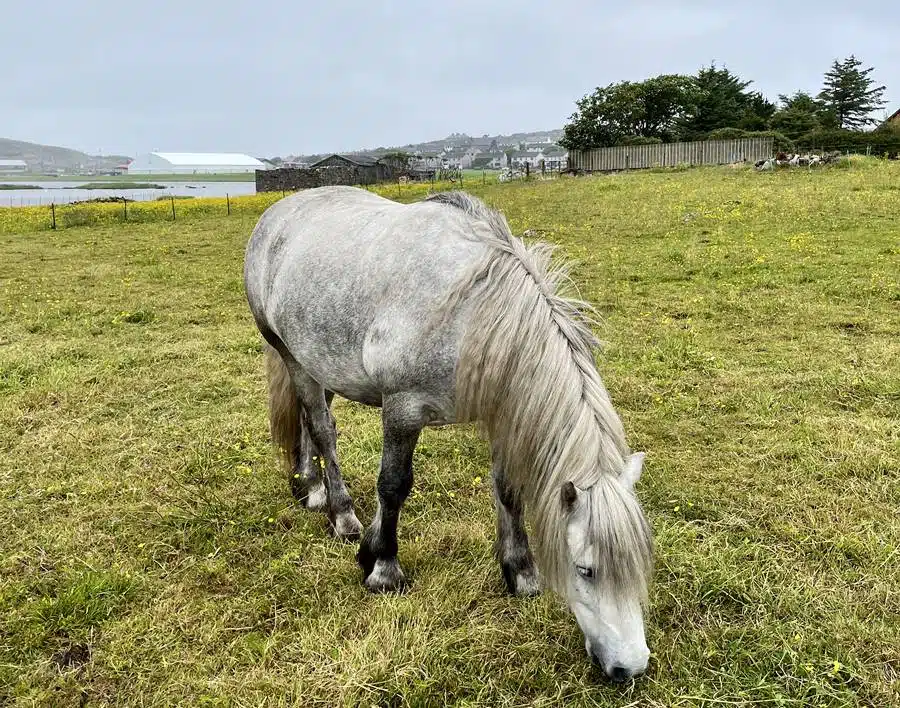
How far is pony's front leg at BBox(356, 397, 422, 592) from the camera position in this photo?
9.61 feet

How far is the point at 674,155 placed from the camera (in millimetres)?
31531

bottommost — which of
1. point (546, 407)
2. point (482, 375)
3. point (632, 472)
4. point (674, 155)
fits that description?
point (632, 472)

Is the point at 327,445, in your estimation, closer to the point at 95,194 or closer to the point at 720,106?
the point at 720,106

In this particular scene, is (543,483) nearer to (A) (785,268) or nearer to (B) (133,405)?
(B) (133,405)

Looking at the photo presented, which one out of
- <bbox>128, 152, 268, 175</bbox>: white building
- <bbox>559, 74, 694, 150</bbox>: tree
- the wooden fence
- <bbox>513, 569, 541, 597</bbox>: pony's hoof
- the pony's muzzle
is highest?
<bbox>128, 152, 268, 175</bbox>: white building

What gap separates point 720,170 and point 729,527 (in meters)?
24.6

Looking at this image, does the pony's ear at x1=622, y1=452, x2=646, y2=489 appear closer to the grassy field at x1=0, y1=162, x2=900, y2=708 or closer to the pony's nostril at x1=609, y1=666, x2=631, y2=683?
the pony's nostril at x1=609, y1=666, x2=631, y2=683

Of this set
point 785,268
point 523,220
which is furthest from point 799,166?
point 785,268

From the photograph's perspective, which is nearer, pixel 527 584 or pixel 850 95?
pixel 527 584

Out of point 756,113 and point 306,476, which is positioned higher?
point 756,113

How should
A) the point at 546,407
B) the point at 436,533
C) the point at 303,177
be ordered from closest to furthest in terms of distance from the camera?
the point at 546,407, the point at 436,533, the point at 303,177

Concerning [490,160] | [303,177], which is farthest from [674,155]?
[490,160]

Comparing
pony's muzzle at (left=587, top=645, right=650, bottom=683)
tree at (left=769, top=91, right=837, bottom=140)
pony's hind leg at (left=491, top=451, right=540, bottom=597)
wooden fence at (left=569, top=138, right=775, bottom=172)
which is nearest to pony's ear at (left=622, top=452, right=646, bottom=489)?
pony's muzzle at (left=587, top=645, right=650, bottom=683)

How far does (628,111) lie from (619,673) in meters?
48.7
